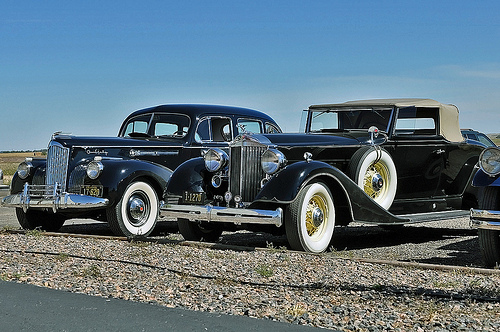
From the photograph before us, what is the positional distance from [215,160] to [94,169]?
212 cm

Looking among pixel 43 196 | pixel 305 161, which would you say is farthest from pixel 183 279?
pixel 43 196

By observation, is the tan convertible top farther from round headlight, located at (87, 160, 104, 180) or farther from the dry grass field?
the dry grass field

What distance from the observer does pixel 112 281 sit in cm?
Answer: 614

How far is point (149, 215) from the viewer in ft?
35.7

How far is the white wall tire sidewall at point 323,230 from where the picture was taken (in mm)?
8268

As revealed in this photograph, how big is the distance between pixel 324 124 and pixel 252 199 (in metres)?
2.46

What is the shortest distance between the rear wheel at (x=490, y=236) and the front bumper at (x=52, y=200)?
17.7 feet

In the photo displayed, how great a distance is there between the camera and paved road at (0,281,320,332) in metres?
4.45

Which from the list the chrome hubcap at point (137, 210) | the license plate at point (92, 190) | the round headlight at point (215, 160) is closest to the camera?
the round headlight at point (215, 160)

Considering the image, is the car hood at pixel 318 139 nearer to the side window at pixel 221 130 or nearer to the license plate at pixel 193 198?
the license plate at pixel 193 198

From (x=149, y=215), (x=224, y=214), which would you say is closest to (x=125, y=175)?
(x=149, y=215)

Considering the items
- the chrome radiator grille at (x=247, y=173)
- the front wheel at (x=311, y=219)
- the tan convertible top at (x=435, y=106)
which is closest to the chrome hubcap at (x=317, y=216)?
the front wheel at (x=311, y=219)

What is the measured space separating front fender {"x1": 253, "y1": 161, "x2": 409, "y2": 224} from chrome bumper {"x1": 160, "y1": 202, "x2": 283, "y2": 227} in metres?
0.19

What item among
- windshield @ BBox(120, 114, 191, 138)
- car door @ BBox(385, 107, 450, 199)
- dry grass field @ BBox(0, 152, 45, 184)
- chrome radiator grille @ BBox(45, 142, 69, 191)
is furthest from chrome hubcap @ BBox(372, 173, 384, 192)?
dry grass field @ BBox(0, 152, 45, 184)
